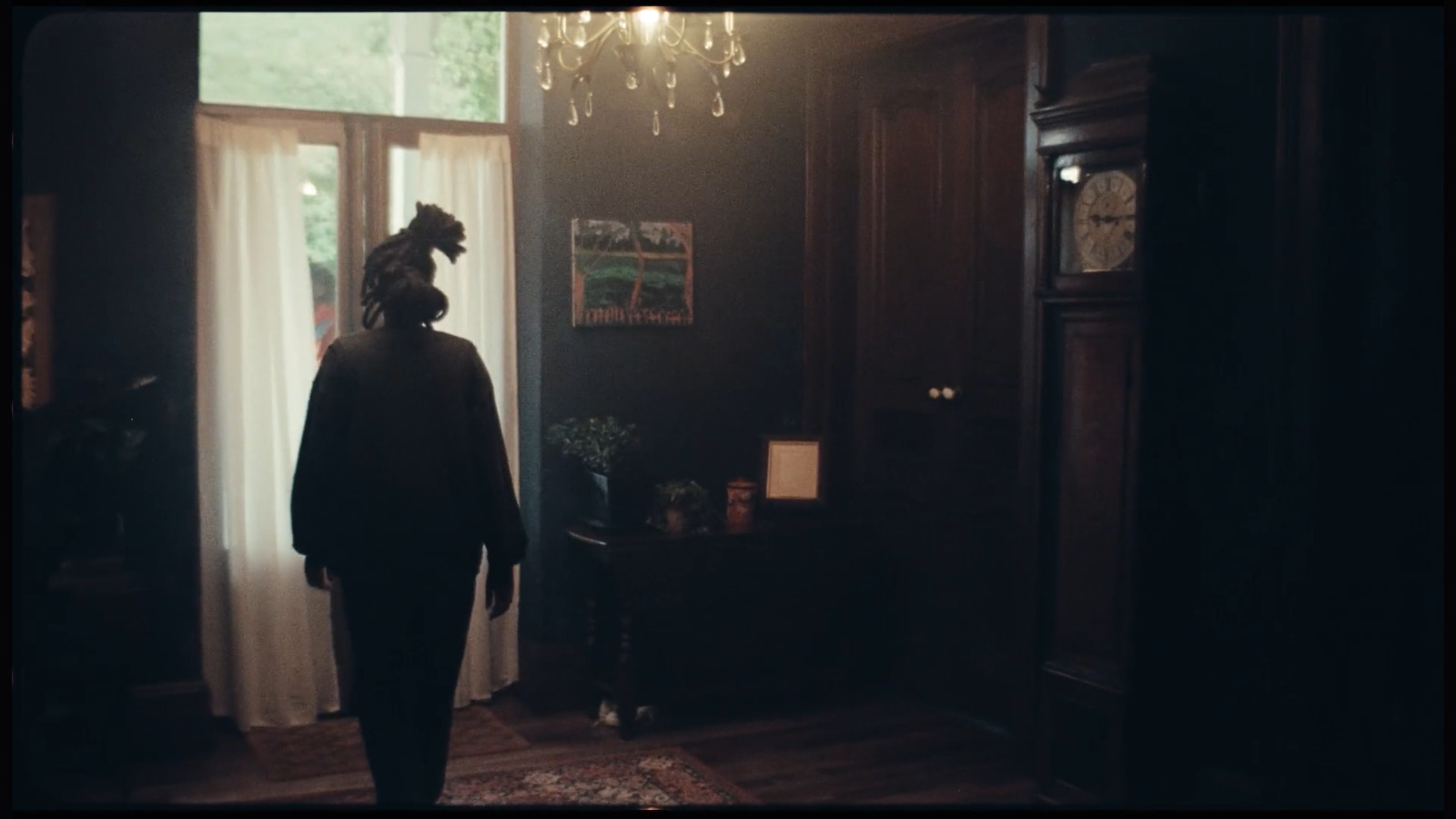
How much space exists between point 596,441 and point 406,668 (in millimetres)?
1651

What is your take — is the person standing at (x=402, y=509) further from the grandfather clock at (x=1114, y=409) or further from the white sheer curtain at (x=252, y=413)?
the grandfather clock at (x=1114, y=409)

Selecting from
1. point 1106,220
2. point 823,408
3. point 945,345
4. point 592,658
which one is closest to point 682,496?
point 592,658

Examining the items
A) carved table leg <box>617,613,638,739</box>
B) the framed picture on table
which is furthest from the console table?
the framed picture on table

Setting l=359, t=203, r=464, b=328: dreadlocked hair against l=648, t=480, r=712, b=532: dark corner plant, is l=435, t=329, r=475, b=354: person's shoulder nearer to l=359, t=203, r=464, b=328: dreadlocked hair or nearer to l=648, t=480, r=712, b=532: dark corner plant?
l=359, t=203, r=464, b=328: dreadlocked hair

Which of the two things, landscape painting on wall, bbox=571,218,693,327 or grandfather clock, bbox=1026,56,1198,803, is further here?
landscape painting on wall, bbox=571,218,693,327

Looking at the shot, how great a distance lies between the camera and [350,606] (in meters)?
3.61

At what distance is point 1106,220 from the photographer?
401cm

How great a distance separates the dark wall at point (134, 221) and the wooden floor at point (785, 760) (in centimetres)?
50

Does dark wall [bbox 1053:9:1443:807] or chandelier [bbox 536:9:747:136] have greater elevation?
chandelier [bbox 536:9:747:136]

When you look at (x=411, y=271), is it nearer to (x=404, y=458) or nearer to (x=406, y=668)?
(x=404, y=458)

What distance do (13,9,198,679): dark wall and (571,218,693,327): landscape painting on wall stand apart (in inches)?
53.6

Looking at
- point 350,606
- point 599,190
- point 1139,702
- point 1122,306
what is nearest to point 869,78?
point 599,190

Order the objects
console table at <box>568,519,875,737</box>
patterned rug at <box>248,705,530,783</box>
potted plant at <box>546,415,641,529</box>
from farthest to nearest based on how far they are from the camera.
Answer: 1. potted plant at <box>546,415,641,529</box>
2. console table at <box>568,519,875,737</box>
3. patterned rug at <box>248,705,530,783</box>

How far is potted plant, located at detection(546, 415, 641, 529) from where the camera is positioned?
5.04 meters
